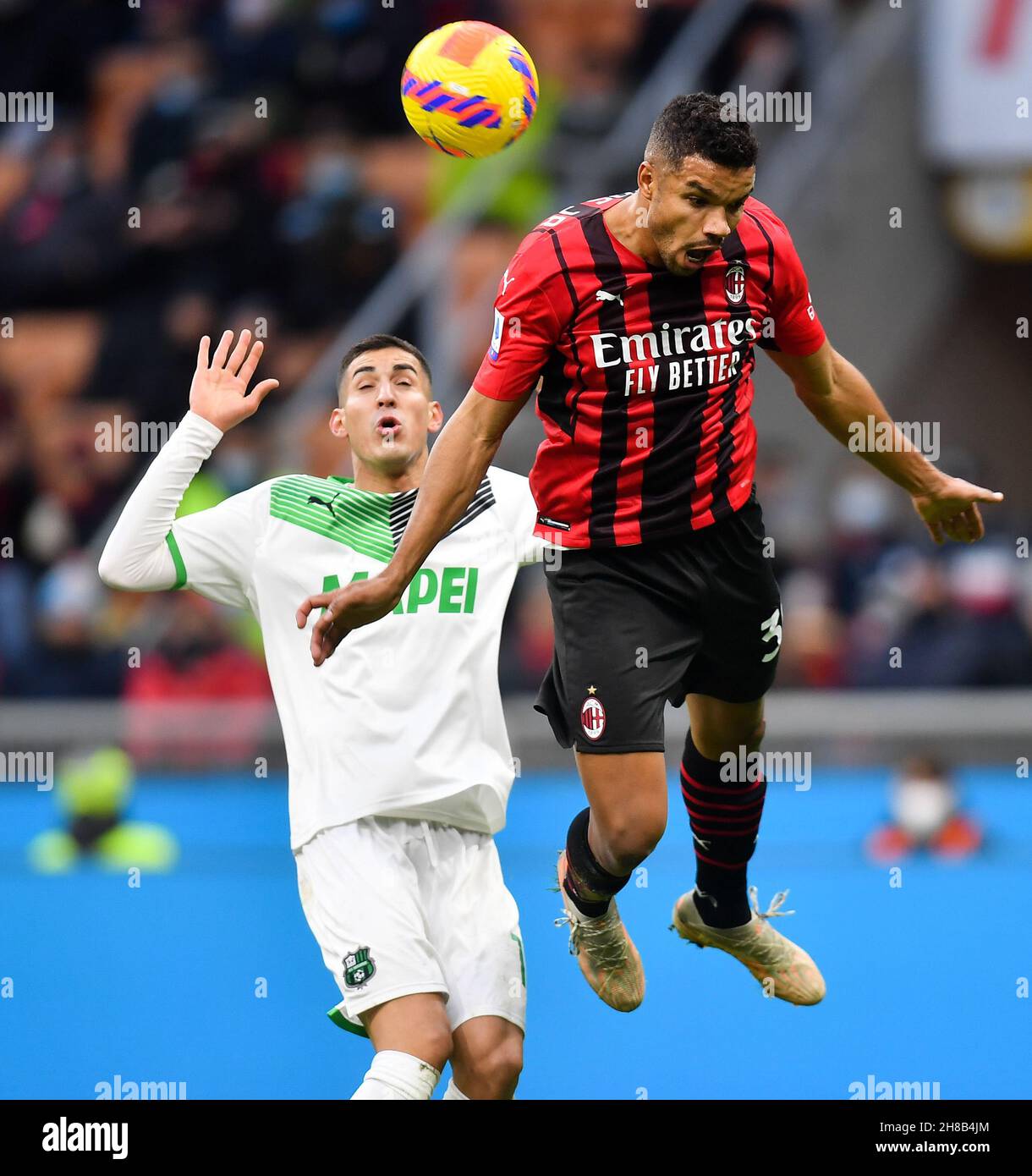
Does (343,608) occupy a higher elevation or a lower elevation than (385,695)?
higher

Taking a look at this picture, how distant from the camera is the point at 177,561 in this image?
549cm

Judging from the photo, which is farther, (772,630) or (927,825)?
(927,825)

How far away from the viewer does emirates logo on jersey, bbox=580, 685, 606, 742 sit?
16.6 ft

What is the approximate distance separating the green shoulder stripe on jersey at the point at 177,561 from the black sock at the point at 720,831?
5.20 ft

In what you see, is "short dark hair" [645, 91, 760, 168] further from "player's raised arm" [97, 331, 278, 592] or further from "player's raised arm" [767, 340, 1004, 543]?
"player's raised arm" [97, 331, 278, 592]

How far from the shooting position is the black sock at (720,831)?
5.59 meters

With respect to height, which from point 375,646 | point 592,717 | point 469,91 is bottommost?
point 592,717

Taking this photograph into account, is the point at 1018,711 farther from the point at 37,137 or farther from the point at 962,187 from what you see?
the point at 37,137

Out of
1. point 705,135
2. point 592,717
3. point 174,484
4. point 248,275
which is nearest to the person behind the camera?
point 705,135

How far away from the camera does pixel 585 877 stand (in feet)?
17.6

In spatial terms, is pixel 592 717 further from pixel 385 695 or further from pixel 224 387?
pixel 224 387

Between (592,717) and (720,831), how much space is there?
2.57ft

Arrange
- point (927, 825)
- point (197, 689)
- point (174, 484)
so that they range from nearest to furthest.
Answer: point (174, 484) → point (927, 825) → point (197, 689)

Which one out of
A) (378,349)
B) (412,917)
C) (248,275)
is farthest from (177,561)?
(248,275)
